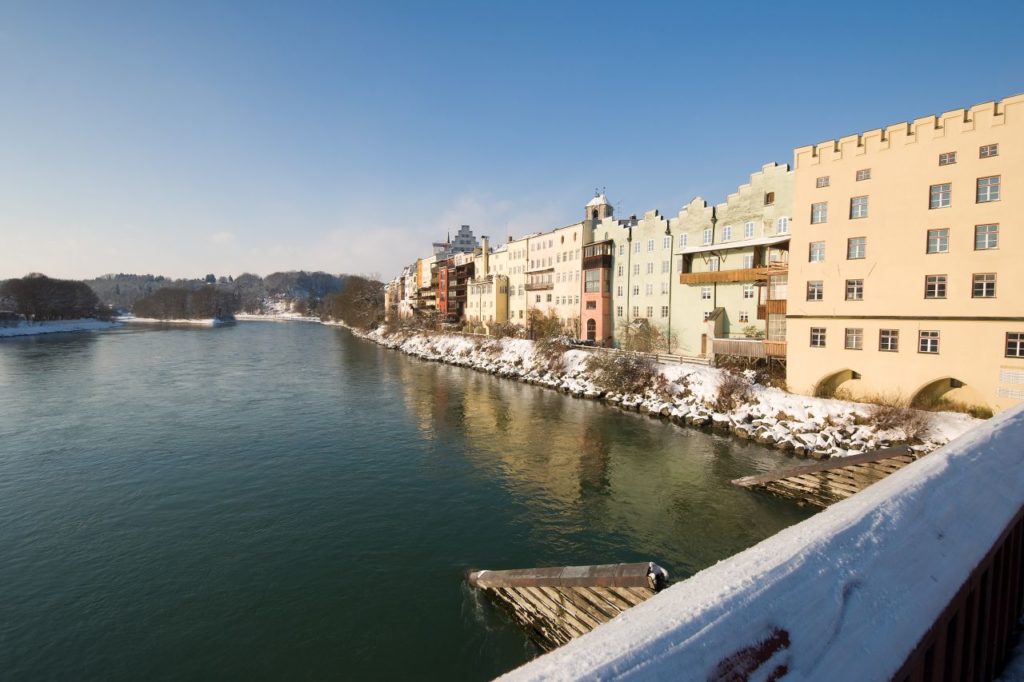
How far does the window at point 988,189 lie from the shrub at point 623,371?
19758mm

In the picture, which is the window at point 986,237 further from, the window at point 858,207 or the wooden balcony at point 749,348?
the wooden balcony at point 749,348

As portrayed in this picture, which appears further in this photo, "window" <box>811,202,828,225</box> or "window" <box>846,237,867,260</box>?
"window" <box>811,202,828,225</box>

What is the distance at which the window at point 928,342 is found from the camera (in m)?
23.0

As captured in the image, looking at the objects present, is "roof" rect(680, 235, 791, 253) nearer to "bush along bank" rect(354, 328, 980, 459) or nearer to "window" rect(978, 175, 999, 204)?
"bush along bank" rect(354, 328, 980, 459)

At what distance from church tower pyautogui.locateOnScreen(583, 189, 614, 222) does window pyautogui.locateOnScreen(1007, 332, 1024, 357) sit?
136 ft

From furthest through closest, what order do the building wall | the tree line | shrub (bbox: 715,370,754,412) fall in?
the tree line → the building wall → shrub (bbox: 715,370,754,412)

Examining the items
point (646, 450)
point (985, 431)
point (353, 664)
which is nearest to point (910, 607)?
point (985, 431)

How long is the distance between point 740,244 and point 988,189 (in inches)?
617

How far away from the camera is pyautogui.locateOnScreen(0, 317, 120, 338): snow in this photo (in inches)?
4141

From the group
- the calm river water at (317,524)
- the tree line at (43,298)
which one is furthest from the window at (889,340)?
the tree line at (43,298)

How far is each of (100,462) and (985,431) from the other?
31192 millimetres

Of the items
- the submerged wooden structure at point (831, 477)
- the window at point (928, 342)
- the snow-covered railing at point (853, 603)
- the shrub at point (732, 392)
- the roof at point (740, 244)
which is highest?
the roof at point (740, 244)

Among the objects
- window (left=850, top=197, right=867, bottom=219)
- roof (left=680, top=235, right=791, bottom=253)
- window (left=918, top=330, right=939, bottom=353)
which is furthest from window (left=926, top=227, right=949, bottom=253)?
roof (left=680, top=235, right=791, bottom=253)

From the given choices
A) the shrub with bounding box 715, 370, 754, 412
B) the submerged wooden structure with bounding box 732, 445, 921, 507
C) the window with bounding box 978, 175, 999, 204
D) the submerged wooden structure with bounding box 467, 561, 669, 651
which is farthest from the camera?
the shrub with bounding box 715, 370, 754, 412
